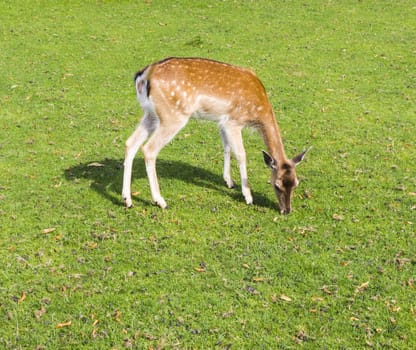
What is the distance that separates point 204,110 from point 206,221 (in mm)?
1494

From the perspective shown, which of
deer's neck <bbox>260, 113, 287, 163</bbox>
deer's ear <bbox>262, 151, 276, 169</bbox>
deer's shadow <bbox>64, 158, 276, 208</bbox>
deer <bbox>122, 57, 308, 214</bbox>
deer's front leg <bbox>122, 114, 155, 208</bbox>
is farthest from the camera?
deer's shadow <bbox>64, 158, 276, 208</bbox>

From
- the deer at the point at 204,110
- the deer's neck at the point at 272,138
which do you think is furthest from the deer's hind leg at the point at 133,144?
the deer's neck at the point at 272,138

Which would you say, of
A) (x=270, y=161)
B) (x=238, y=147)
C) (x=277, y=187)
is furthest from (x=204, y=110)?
(x=277, y=187)

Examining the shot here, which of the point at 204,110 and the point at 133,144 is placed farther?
the point at 133,144

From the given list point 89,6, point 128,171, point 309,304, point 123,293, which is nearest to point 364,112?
point 128,171

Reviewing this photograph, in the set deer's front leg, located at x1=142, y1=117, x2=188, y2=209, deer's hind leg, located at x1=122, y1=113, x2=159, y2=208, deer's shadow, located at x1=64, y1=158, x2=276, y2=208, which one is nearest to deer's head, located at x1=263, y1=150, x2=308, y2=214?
deer's shadow, located at x1=64, y1=158, x2=276, y2=208

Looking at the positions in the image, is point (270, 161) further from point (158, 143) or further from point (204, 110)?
point (158, 143)

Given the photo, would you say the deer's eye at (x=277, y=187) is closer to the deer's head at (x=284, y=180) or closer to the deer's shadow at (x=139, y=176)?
the deer's head at (x=284, y=180)

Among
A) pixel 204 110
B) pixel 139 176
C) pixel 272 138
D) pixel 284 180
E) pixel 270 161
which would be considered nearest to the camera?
pixel 284 180

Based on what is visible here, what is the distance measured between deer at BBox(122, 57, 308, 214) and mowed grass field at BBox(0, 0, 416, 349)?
0.42 metres

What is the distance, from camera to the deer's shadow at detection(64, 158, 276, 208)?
7.54m

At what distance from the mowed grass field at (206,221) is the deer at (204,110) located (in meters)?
0.42

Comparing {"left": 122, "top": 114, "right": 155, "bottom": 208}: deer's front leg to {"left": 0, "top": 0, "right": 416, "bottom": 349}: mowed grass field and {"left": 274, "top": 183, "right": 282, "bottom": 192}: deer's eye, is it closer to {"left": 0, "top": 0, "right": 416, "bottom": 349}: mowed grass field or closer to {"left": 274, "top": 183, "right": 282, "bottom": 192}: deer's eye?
{"left": 0, "top": 0, "right": 416, "bottom": 349}: mowed grass field

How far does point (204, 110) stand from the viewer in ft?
23.9
